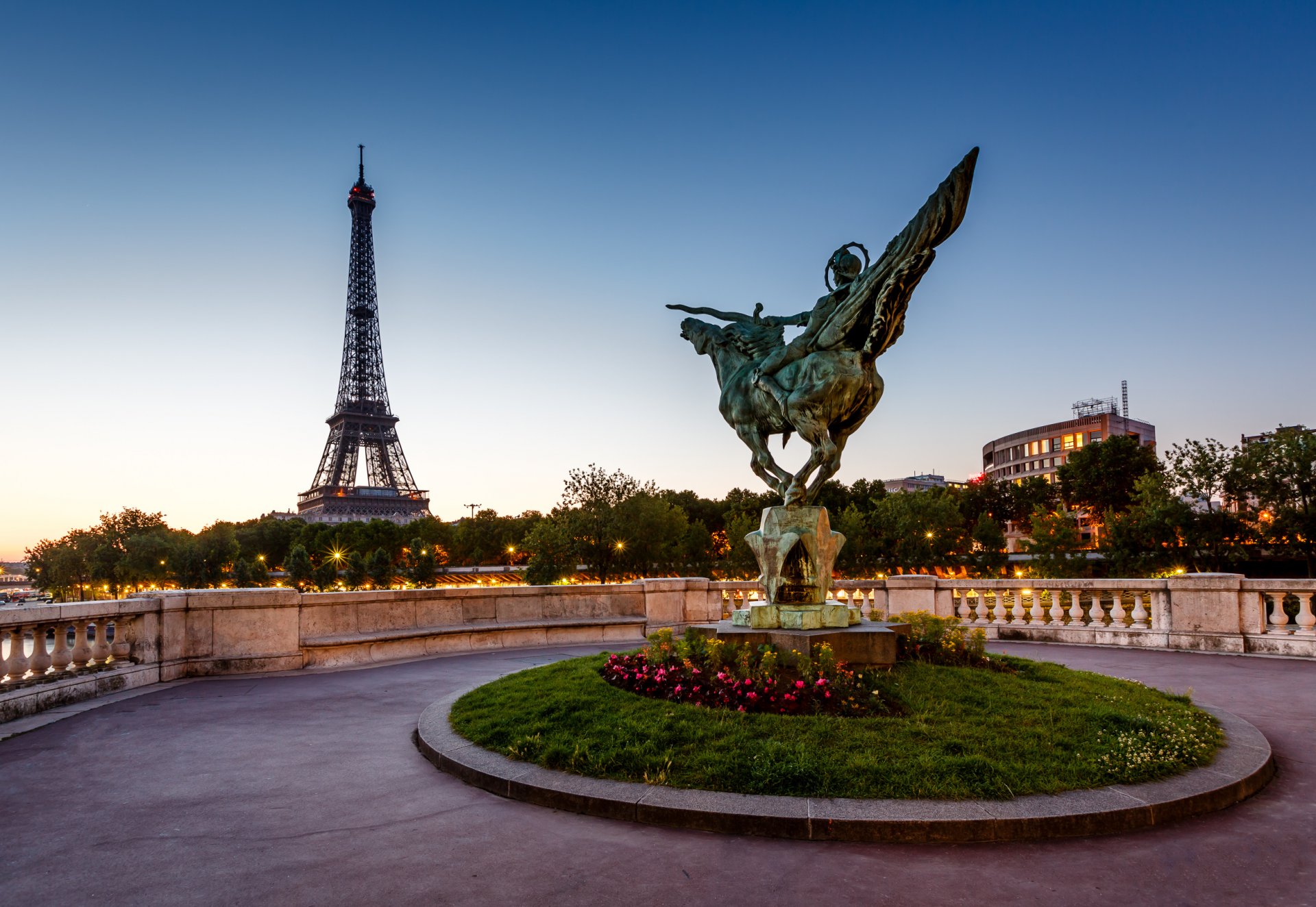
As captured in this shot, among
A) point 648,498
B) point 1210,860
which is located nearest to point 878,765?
point 1210,860

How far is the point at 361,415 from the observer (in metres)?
114

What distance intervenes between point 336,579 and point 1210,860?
9910 centimetres

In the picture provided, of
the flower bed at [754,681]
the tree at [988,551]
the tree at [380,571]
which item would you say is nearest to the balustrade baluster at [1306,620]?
the flower bed at [754,681]

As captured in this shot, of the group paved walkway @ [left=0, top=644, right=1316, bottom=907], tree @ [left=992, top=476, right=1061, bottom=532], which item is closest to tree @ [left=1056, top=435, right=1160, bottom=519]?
tree @ [left=992, top=476, right=1061, bottom=532]

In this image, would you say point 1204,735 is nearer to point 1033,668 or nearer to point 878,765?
point 1033,668

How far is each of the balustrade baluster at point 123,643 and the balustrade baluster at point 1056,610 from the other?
16.9 meters

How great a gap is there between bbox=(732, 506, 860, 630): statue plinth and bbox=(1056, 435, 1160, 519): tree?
77.0 m

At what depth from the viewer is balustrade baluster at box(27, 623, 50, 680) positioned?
32.9 ft

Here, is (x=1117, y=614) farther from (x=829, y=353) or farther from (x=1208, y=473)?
(x=1208, y=473)

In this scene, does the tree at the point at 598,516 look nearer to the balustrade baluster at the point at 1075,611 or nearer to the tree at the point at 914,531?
the tree at the point at 914,531

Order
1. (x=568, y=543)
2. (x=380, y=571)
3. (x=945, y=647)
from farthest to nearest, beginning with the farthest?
(x=380, y=571), (x=568, y=543), (x=945, y=647)

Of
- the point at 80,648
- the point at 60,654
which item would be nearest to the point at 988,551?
the point at 80,648

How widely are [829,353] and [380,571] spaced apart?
Answer: 92.5m

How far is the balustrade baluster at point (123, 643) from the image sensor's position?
1195 cm
